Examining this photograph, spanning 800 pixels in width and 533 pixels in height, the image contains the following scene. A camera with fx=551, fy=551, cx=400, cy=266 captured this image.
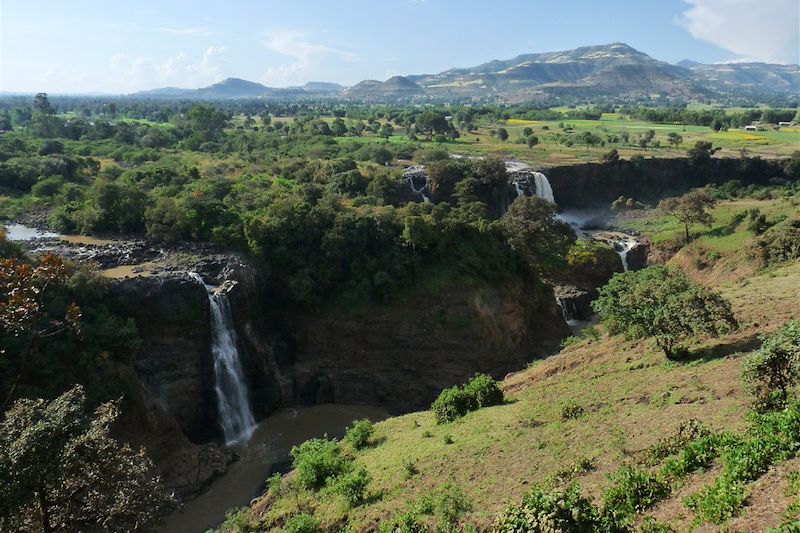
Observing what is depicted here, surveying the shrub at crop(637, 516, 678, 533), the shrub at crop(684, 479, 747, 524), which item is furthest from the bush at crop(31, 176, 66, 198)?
the shrub at crop(684, 479, 747, 524)

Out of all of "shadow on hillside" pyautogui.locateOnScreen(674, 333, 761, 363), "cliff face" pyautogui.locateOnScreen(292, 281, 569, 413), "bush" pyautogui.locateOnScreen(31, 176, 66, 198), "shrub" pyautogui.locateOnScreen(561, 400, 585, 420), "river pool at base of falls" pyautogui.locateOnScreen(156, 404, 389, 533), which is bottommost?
"river pool at base of falls" pyautogui.locateOnScreen(156, 404, 389, 533)

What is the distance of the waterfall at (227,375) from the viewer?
31.6 m

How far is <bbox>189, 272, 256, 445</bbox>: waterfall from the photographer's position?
31641 millimetres

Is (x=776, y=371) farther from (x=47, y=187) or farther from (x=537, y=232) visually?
(x=47, y=187)

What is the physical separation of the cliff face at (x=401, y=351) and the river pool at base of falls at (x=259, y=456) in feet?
3.95

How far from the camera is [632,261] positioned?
5375 centimetres

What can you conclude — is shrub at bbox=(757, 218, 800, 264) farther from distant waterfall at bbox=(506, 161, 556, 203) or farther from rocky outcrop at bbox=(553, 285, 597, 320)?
distant waterfall at bbox=(506, 161, 556, 203)

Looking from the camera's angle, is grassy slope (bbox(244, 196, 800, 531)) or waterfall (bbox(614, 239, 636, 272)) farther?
waterfall (bbox(614, 239, 636, 272))

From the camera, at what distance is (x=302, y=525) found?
630 inches

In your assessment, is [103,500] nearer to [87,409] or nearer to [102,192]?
[87,409]

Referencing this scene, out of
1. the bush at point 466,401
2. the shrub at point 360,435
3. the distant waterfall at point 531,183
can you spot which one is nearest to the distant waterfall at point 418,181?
the distant waterfall at point 531,183

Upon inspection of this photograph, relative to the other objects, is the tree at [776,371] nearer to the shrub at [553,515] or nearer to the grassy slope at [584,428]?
the grassy slope at [584,428]

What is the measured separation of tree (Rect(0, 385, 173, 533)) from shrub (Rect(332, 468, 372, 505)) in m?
5.98

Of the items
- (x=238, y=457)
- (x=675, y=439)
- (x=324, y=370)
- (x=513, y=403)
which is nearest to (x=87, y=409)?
(x=238, y=457)
